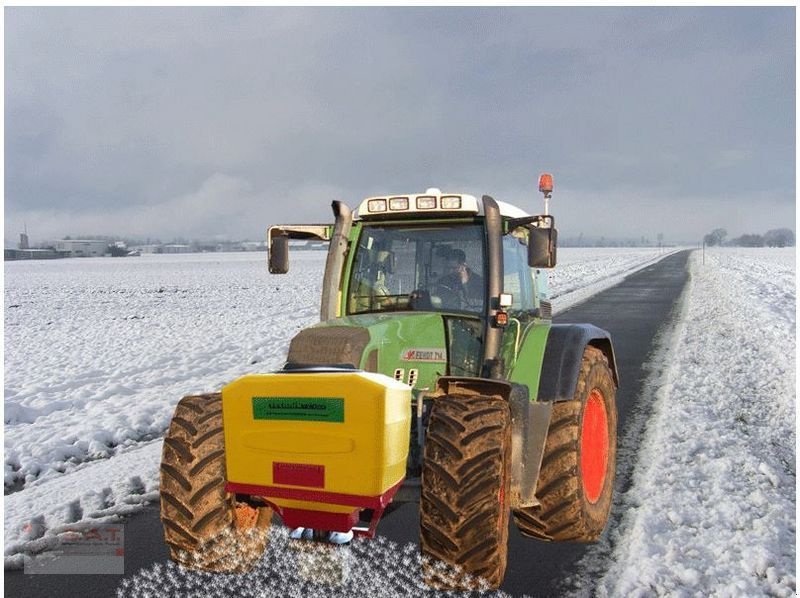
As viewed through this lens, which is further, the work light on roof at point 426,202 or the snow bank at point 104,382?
the snow bank at point 104,382

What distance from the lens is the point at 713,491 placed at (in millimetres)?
4539

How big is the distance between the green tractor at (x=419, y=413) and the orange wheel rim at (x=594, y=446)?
0.05ft

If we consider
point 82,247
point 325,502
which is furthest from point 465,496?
point 82,247

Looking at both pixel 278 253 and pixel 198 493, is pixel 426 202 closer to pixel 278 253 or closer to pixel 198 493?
pixel 278 253

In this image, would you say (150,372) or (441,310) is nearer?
(441,310)

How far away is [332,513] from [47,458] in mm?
3866

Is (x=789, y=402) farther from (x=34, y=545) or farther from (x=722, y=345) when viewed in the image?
(x=34, y=545)

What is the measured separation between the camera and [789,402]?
6.89m

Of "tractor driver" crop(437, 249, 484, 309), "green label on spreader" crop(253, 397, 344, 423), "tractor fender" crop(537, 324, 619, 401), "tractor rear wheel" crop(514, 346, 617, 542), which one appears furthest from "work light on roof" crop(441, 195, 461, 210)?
"green label on spreader" crop(253, 397, 344, 423)

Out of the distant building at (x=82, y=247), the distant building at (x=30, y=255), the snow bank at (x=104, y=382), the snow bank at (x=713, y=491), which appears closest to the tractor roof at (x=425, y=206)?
the snow bank at (x=713, y=491)

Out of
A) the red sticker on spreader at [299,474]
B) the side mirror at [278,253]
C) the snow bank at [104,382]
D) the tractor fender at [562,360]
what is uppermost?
the side mirror at [278,253]

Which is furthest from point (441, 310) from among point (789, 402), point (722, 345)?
point (722, 345)

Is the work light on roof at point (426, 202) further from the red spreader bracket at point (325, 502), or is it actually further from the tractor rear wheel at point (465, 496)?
the red spreader bracket at point (325, 502)

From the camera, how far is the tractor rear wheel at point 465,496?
9.51 feet
